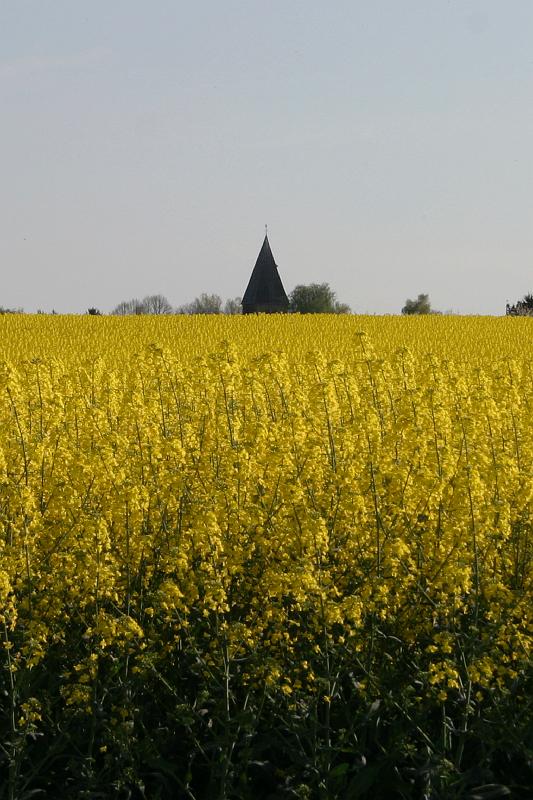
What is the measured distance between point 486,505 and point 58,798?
2869mm

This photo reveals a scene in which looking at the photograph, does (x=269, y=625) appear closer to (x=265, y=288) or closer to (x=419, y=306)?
(x=265, y=288)

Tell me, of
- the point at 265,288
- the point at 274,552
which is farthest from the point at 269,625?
the point at 265,288

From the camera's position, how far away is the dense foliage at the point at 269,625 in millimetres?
5207

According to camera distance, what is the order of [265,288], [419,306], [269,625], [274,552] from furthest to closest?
1. [419,306]
2. [265,288]
3. [274,552]
4. [269,625]

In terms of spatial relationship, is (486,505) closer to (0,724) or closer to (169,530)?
(169,530)

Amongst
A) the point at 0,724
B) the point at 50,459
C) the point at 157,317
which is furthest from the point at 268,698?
the point at 157,317

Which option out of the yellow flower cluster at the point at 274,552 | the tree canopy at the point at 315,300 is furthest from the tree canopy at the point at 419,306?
the yellow flower cluster at the point at 274,552

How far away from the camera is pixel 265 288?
218ft

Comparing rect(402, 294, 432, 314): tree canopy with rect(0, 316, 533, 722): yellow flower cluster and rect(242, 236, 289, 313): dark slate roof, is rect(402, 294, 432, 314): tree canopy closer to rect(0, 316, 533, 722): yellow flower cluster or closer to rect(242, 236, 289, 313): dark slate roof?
rect(242, 236, 289, 313): dark slate roof

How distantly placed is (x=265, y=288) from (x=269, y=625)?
6115 cm

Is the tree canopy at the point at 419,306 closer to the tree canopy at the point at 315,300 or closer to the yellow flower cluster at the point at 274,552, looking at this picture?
the tree canopy at the point at 315,300

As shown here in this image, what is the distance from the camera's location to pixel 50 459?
758 cm

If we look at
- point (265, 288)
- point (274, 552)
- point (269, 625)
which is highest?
point (265, 288)

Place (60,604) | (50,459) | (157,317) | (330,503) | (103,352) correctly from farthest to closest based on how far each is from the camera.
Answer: (157,317)
(103,352)
(50,459)
(330,503)
(60,604)
